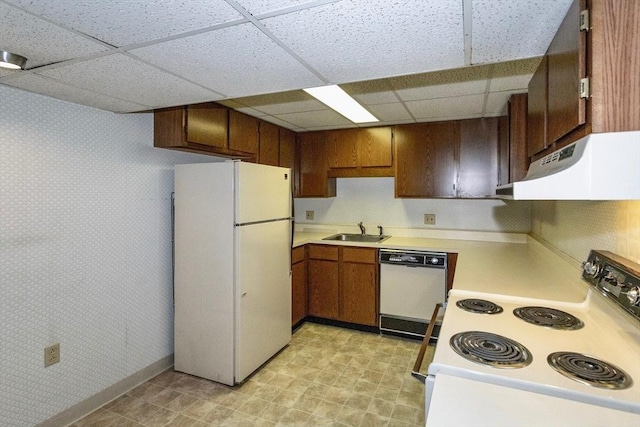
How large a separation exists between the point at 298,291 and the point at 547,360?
260 cm

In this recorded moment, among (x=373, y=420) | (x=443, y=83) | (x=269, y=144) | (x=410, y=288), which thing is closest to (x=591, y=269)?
(x=443, y=83)

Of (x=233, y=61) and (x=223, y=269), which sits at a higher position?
(x=233, y=61)

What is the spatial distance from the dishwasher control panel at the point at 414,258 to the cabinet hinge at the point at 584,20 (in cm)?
240

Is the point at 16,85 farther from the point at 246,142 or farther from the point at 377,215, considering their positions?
the point at 377,215

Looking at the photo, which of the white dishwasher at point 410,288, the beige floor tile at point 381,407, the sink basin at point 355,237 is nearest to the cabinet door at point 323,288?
the sink basin at point 355,237

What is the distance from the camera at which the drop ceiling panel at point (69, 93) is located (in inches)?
66.7

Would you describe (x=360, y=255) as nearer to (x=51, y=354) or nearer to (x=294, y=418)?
(x=294, y=418)

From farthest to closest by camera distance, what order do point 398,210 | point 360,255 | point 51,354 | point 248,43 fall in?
point 398,210, point 360,255, point 51,354, point 248,43

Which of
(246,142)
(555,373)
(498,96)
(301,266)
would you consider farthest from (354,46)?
(301,266)

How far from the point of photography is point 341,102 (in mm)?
2652

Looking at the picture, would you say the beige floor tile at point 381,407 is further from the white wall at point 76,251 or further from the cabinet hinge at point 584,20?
the cabinet hinge at point 584,20

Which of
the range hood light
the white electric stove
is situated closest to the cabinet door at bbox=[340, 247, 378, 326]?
the white electric stove

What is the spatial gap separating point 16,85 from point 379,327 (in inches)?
129

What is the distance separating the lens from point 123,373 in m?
2.41
